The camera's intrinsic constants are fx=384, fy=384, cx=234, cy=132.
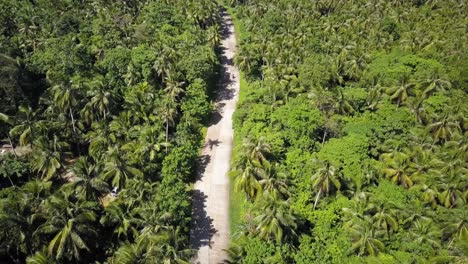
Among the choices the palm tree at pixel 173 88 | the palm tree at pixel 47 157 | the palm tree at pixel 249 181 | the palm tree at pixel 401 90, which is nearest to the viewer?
the palm tree at pixel 249 181

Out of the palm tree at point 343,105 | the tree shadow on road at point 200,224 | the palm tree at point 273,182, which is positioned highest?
the palm tree at point 343,105

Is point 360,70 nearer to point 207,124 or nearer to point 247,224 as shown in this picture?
point 207,124

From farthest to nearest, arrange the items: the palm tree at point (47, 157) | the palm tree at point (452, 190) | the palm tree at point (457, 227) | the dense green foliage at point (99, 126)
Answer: the palm tree at point (47, 157) < the palm tree at point (452, 190) < the palm tree at point (457, 227) < the dense green foliage at point (99, 126)

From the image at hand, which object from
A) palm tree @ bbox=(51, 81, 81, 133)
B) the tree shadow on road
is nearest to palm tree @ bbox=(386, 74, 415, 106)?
the tree shadow on road

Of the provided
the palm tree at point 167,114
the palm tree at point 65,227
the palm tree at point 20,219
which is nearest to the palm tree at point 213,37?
the palm tree at point 167,114

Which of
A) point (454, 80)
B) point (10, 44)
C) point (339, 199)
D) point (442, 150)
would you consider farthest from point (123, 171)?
point (454, 80)

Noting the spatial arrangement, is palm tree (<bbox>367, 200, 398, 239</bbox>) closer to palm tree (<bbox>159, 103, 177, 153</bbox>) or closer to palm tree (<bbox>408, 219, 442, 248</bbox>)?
palm tree (<bbox>408, 219, 442, 248</bbox>)

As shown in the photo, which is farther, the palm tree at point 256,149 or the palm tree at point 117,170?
the palm tree at point 256,149

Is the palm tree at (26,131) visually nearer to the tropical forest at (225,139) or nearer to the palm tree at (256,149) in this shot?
the tropical forest at (225,139)
